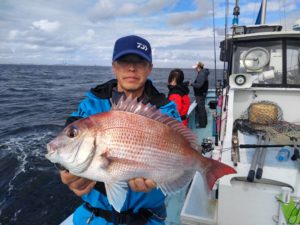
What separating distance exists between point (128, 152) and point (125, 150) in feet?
0.08

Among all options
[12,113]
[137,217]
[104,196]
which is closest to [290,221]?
[137,217]

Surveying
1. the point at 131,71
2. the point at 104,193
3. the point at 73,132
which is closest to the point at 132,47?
the point at 131,71

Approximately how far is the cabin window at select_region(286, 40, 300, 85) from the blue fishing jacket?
13.7 feet

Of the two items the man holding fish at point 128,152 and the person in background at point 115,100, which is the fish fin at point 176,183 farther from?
the person in background at point 115,100

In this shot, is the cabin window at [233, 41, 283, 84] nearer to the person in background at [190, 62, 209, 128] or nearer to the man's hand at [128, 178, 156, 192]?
the person in background at [190, 62, 209, 128]

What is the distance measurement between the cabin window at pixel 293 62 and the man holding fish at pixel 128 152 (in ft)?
13.9

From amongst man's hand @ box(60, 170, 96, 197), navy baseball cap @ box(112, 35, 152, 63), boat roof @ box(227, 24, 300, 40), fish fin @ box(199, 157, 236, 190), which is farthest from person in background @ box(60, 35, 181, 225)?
boat roof @ box(227, 24, 300, 40)

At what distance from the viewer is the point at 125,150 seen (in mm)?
1823

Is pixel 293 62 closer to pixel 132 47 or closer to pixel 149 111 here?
pixel 132 47

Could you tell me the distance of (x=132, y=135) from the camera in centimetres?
187

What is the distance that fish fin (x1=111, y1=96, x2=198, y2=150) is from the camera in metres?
1.94

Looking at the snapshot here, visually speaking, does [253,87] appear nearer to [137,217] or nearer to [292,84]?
[292,84]

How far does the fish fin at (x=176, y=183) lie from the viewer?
198 cm

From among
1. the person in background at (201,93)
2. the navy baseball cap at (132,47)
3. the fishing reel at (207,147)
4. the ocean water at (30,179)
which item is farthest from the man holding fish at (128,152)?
the person in background at (201,93)
